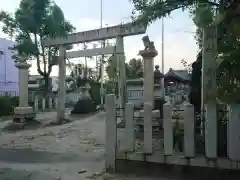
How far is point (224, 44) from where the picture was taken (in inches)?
222

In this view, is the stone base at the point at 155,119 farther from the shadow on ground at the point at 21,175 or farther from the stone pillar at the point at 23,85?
the stone pillar at the point at 23,85

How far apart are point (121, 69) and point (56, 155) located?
589 centimetres

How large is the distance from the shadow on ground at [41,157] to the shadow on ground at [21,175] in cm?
102

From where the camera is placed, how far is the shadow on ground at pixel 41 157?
8477mm

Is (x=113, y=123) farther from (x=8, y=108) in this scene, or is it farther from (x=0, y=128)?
(x=8, y=108)

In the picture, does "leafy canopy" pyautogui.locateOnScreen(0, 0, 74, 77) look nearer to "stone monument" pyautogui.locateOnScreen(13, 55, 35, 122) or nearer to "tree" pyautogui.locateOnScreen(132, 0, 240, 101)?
"stone monument" pyautogui.locateOnScreen(13, 55, 35, 122)

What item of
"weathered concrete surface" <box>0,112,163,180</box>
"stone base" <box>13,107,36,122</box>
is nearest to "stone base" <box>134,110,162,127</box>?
"weathered concrete surface" <box>0,112,163,180</box>

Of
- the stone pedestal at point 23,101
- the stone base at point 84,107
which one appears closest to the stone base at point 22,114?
the stone pedestal at point 23,101

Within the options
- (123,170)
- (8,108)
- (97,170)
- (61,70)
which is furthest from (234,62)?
(8,108)

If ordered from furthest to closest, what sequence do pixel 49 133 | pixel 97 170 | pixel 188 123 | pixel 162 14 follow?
pixel 49 133 < pixel 97 170 < pixel 162 14 < pixel 188 123

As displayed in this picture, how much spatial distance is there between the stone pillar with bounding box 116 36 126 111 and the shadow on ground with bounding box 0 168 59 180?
6602 mm

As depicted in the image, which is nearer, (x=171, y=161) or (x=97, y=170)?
(x=171, y=161)

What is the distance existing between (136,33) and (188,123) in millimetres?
7761

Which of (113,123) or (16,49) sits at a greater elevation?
(16,49)
